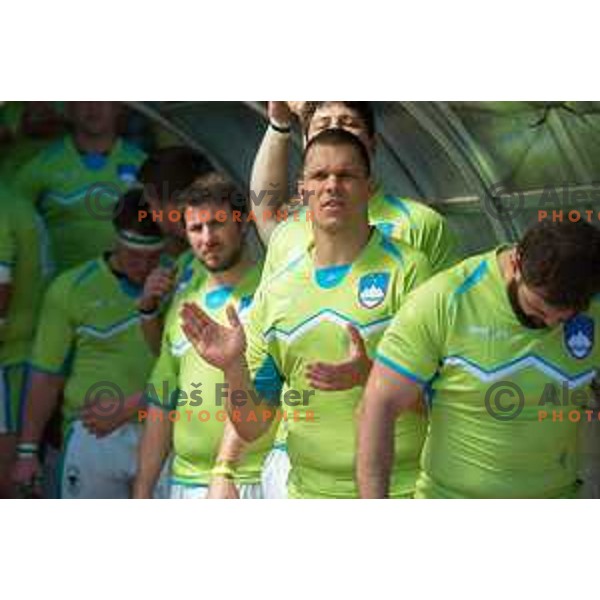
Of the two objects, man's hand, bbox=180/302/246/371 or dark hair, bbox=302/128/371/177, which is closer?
dark hair, bbox=302/128/371/177

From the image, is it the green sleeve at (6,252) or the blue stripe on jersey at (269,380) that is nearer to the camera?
the blue stripe on jersey at (269,380)

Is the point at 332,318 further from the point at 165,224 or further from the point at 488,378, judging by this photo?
the point at 165,224

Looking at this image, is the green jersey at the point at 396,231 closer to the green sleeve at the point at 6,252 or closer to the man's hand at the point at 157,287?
the man's hand at the point at 157,287

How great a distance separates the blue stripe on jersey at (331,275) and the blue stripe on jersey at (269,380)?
275 millimetres

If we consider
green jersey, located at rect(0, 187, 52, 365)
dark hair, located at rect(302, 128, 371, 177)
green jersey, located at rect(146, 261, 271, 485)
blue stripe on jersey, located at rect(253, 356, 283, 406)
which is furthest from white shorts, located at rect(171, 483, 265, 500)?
dark hair, located at rect(302, 128, 371, 177)

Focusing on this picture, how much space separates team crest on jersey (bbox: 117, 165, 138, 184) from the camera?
5.18m

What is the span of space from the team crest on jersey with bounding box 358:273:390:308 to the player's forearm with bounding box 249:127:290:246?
1.28 feet

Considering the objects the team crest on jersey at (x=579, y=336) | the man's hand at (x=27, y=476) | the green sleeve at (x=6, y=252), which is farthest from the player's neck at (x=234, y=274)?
the team crest on jersey at (x=579, y=336)

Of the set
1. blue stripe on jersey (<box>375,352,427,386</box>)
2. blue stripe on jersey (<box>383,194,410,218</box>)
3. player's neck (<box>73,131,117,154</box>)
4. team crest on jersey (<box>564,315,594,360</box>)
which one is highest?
player's neck (<box>73,131,117,154</box>)

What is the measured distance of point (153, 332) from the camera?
203 inches

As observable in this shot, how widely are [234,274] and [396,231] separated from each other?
53 centimetres

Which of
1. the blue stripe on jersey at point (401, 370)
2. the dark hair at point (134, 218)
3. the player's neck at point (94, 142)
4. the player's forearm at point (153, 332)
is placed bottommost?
the blue stripe on jersey at point (401, 370)

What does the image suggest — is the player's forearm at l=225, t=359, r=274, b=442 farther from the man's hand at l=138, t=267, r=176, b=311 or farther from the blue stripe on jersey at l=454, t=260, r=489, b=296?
the blue stripe on jersey at l=454, t=260, r=489, b=296

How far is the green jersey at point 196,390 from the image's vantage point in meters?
4.97
